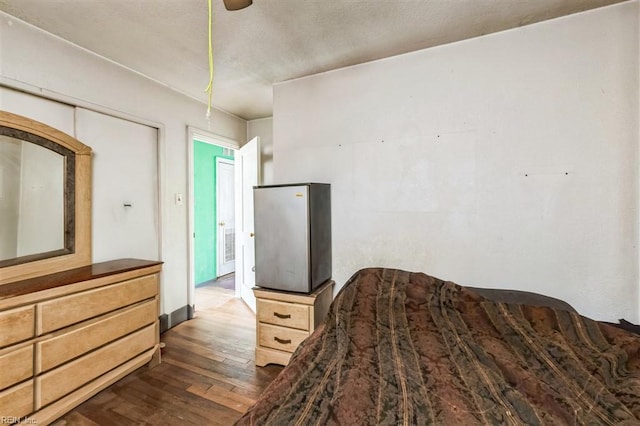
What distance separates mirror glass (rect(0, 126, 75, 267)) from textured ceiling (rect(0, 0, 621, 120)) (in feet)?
2.83

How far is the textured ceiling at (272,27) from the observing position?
5.39 ft

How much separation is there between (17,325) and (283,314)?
1.50 m

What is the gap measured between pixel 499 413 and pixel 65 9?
306cm

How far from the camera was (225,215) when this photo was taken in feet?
16.1

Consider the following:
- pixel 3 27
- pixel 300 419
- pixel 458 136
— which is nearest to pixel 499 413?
pixel 300 419

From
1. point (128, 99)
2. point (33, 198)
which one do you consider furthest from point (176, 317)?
point (128, 99)

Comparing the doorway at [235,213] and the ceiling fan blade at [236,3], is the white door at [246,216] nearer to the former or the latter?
the doorway at [235,213]

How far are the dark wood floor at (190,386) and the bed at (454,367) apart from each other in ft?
2.81

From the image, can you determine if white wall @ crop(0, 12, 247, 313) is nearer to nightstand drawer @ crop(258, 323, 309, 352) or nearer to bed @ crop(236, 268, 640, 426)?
nightstand drawer @ crop(258, 323, 309, 352)

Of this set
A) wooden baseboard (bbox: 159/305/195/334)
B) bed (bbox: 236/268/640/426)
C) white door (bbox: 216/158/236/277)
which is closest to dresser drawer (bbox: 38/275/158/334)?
wooden baseboard (bbox: 159/305/195/334)

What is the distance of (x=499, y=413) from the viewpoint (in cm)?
90

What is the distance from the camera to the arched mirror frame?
5.55 feet

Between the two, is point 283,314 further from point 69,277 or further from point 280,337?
point 69,277

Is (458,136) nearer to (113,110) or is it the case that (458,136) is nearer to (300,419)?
(300,419)
